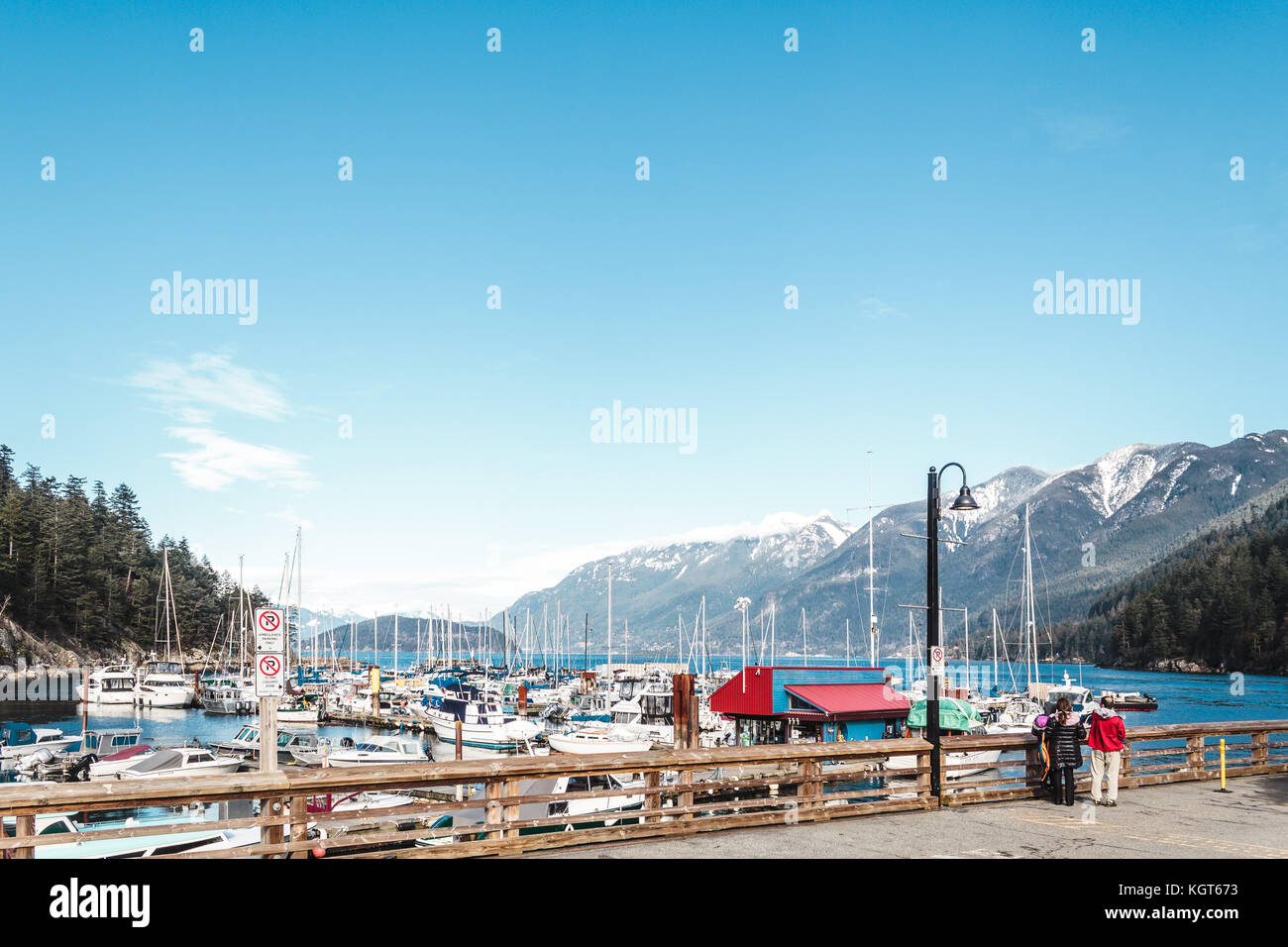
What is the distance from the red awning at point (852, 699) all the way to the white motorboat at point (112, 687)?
282 feet

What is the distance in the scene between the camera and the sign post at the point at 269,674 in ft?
41.7

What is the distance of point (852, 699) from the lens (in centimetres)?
4091

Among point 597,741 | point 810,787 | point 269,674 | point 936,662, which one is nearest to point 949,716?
point 597,741

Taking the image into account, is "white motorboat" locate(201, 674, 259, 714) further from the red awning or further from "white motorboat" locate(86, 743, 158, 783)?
the red awning

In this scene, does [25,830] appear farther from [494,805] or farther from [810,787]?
[810,787]

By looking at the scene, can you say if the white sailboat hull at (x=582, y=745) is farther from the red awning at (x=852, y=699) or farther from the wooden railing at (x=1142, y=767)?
the wooden railing at (x=1142, y=767)

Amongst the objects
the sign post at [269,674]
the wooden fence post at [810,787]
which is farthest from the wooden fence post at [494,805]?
the wooden fence post at [810,787]

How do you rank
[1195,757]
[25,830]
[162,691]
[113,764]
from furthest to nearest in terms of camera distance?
[162,691] < [113,764] < [1195,757] < [25,830]

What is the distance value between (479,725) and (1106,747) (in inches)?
2119

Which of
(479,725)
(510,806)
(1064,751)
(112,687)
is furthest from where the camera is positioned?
(112,687)

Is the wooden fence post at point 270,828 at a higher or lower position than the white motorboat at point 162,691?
higher

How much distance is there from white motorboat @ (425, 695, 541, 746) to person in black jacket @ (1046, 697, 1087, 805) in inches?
1923
